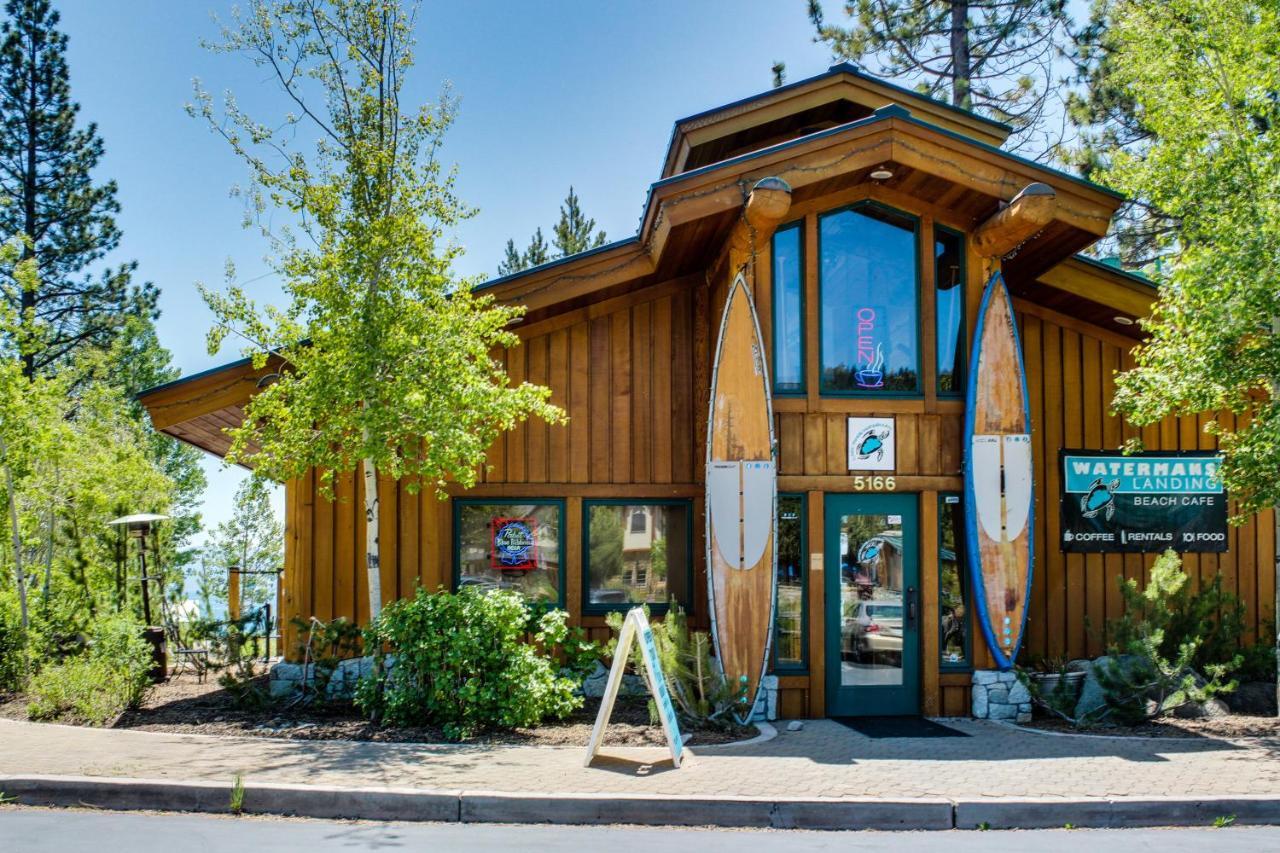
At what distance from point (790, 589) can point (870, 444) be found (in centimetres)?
168

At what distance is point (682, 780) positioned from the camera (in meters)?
7.65

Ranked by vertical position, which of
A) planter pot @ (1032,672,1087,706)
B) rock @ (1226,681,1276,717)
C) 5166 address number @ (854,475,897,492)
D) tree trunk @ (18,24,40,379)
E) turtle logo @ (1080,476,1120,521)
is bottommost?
rock @ (1226,681,1276,717)

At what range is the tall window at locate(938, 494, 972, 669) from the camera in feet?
35.3

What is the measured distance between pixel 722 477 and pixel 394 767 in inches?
166

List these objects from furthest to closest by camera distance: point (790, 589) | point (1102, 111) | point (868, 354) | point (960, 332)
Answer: point (1102, 111)
point (960, 332)
point (868, 354)
point (790, 589)

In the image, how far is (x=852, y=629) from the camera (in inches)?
422

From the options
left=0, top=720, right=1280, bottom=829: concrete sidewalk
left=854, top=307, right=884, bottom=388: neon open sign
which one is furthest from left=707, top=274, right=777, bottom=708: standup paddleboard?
left=0, top=720, right=1280, bottom=829: concrete sidewalk

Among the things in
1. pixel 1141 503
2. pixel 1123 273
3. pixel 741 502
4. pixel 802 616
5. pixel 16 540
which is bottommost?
pixel 802 616

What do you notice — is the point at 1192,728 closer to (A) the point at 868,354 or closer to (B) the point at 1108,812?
(B) the point at 1108,812

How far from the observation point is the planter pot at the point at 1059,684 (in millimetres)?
10422

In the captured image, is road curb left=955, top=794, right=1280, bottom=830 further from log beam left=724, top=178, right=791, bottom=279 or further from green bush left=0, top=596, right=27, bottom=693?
green bush left=0, top=596, right=27, bottom=693

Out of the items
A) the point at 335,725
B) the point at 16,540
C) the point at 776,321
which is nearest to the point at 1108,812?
the point at 776,321

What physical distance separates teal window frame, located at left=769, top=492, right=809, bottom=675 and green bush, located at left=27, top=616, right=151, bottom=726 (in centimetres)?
617

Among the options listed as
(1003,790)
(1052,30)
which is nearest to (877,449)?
(1003,790)
